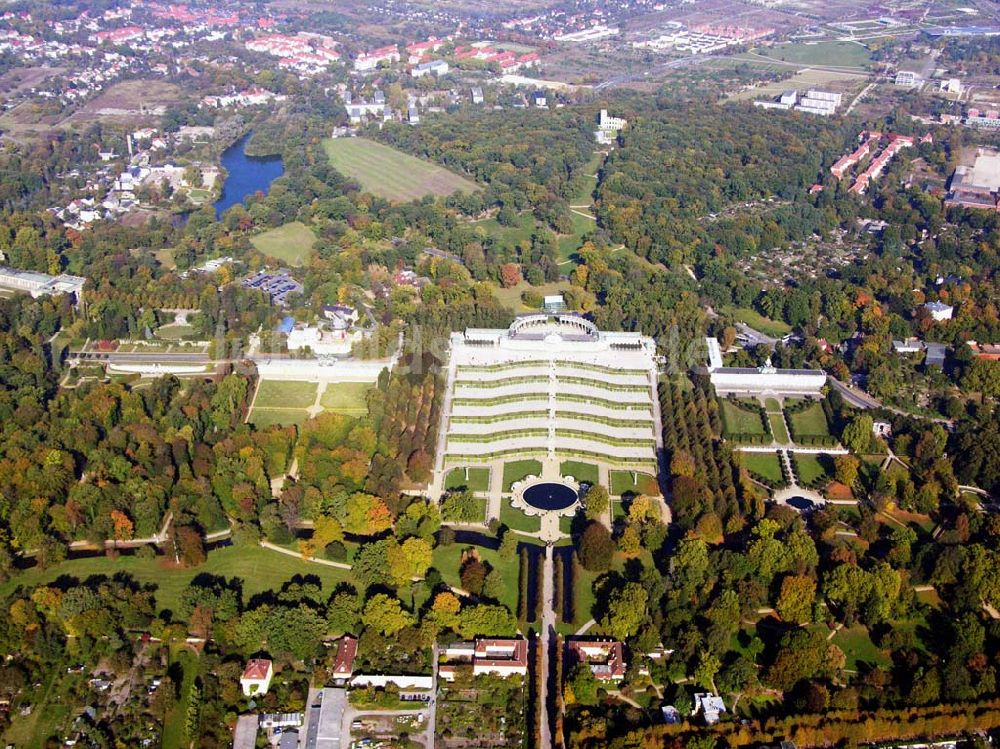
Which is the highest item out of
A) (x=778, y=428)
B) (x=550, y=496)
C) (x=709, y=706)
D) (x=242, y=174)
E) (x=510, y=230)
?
(x=709, y=706)

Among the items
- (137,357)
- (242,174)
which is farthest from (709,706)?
(242,174)

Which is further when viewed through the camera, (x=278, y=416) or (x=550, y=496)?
(x=278, y=416)

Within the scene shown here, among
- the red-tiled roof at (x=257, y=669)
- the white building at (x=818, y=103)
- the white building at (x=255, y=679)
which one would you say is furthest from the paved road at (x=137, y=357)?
the white building at (x=818, y=103)

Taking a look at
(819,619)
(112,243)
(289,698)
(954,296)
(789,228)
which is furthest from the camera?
(789,228)

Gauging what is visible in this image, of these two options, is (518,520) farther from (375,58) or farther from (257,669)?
(375,58)

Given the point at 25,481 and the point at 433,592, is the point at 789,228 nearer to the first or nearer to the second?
the point at 433,592

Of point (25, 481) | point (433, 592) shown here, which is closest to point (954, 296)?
point (433, 592)
